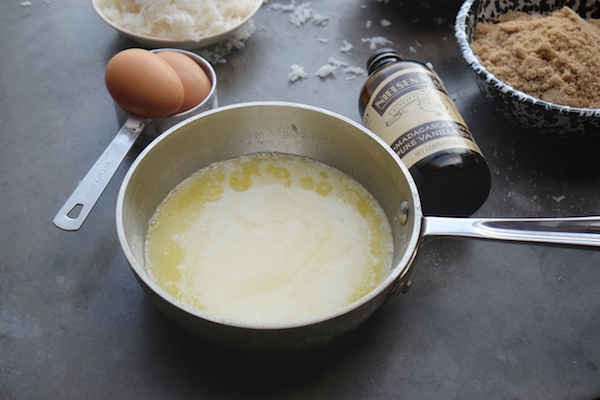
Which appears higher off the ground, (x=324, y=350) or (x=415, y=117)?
(x=415, y=117)

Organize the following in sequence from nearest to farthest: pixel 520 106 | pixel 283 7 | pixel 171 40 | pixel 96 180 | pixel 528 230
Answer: pixel 528 230
pixel 96 180
pixel 520 106
pixel 171 40
pixel 283 7

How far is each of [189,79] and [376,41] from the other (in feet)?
1.33

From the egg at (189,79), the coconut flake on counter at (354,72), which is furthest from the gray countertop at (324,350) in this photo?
the egg at (189,79)

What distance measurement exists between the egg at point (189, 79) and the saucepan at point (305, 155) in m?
0.11

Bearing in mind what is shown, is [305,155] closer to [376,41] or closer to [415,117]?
[415,117]

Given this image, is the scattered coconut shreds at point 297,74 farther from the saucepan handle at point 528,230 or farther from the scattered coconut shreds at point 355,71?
the saucepan handle at point 528,230

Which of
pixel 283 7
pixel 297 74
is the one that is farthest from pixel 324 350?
pixel 283 7

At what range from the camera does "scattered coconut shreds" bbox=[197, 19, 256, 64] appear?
1090 mm

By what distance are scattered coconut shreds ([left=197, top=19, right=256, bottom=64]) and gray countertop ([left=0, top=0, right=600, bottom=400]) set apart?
0.03 meters

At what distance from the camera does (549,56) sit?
0.92 m

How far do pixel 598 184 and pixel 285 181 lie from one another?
1.56ft

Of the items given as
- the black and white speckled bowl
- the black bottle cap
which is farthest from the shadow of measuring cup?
the black and white speckled bowl

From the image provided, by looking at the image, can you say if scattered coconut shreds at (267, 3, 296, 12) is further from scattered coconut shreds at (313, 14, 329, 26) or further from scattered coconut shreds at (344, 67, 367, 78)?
scattered coconut shreds at (344, 67, 367, 78)

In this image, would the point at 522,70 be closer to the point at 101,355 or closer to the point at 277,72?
the point at 277,72
